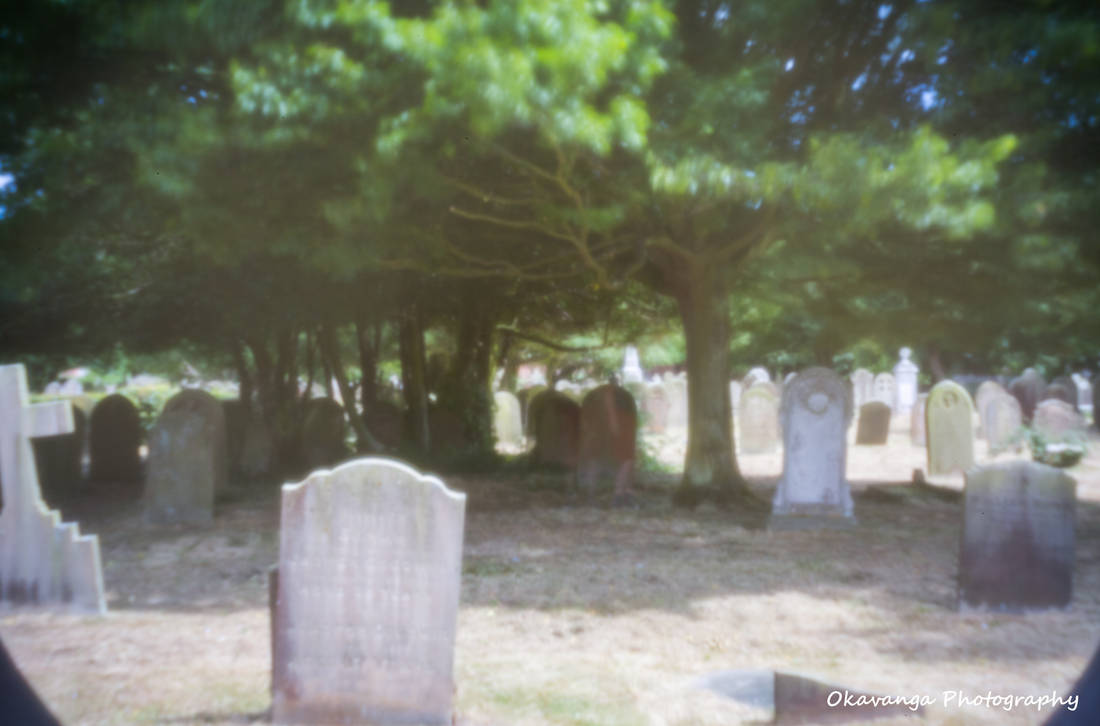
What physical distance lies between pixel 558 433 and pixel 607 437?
251 centimetres

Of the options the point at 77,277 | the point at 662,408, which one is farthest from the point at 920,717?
the point at 662,408

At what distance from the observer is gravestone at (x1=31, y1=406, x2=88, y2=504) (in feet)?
38.8

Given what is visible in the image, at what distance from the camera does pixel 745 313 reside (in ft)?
51.0

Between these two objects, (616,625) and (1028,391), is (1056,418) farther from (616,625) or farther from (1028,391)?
(616,625)

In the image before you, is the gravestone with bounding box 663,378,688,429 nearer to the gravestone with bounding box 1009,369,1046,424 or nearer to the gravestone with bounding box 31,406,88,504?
the gravestone with bounding box 1009,369,1046,424

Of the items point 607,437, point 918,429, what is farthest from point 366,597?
point 918,429

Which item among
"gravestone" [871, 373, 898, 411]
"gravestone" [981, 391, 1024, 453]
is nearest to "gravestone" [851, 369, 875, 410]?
"gravestone" [871, 373, 898, 411]

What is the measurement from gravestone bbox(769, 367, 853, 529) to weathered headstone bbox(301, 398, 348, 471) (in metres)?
8.07

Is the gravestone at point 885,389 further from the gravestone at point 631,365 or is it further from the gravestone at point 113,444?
the gravestone at point 113,444

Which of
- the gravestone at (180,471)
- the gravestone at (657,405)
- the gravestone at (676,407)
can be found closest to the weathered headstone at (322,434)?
the gravestone at (180,471)

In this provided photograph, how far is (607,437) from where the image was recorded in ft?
38.5

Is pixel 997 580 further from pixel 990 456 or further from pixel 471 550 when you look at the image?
pixel 990 456

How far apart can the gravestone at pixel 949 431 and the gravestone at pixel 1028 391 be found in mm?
11906

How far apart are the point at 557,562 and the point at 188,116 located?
469cm
